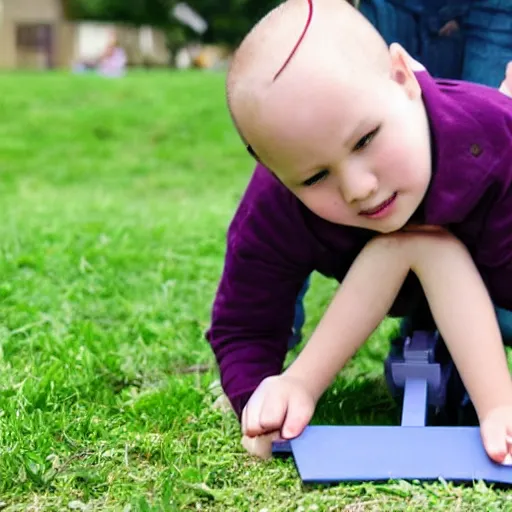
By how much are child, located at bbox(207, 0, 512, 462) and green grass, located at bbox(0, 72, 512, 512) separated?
0.13m

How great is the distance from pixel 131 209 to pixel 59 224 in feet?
2.63

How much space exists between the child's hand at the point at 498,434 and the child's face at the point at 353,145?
0.30 meters

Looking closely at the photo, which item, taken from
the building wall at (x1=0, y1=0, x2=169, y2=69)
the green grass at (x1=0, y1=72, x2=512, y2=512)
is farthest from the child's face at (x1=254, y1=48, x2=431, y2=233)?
the building wall at (x1=0, y1=0, x2=169, y2=69)

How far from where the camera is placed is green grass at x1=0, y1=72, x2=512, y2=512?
130 cm

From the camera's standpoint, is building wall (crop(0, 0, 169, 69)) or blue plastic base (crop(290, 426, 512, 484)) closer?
blue plastic base (crop(290, 426, 512, 484))

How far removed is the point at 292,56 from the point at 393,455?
0.56 m

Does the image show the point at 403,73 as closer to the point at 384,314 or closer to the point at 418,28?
the point at 384,314

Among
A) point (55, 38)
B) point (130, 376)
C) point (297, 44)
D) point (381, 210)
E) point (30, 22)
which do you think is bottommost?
point (55, 38)

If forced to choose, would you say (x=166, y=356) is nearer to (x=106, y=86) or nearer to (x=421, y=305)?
(x=421, y=305)

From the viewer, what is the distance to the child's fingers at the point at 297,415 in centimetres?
143

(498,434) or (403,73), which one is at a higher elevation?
(403,73)

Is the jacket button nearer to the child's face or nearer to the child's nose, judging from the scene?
the child's face

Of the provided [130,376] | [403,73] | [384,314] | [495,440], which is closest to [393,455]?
[495,440]

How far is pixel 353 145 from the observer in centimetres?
135
